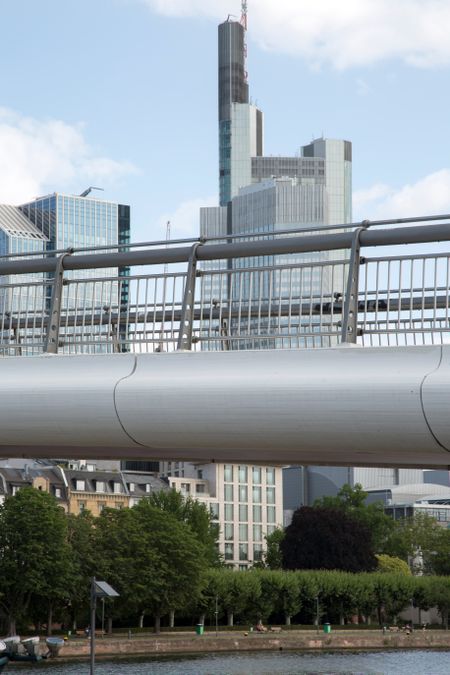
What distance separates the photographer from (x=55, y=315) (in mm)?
15539

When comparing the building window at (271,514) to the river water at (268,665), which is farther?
the building window at (271,514)

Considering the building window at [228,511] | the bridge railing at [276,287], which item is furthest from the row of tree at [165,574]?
the bridge railing at [276,287]

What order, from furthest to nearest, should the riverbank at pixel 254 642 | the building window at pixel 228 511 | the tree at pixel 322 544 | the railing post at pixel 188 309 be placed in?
the building window at pixel 228 511 → the tree at pixel 322 544 → the riverbank at pixel 254 642 → the railing post at pixel 188 309

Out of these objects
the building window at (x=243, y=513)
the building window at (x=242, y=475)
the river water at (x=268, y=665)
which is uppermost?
the building window at (x=242, y=475)

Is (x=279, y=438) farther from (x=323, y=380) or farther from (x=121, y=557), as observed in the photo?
(x=121, y=557)

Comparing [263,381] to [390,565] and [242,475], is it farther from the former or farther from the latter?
[242,475]

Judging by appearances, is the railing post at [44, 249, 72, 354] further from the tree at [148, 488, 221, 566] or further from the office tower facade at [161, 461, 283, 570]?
the office tower facade at [161, 461, 283, 570]

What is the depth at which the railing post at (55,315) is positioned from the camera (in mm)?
15398

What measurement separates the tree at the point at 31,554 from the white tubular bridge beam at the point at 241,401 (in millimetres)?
78600

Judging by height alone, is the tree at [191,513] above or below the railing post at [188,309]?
above

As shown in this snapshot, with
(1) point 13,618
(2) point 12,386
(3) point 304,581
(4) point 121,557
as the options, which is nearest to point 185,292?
(2) point 12,386

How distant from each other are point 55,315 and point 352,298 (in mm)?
3644

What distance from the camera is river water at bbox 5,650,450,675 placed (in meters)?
75.6

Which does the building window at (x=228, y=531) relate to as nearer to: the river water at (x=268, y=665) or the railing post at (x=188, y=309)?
A: the river water at (x=268, y=665)
